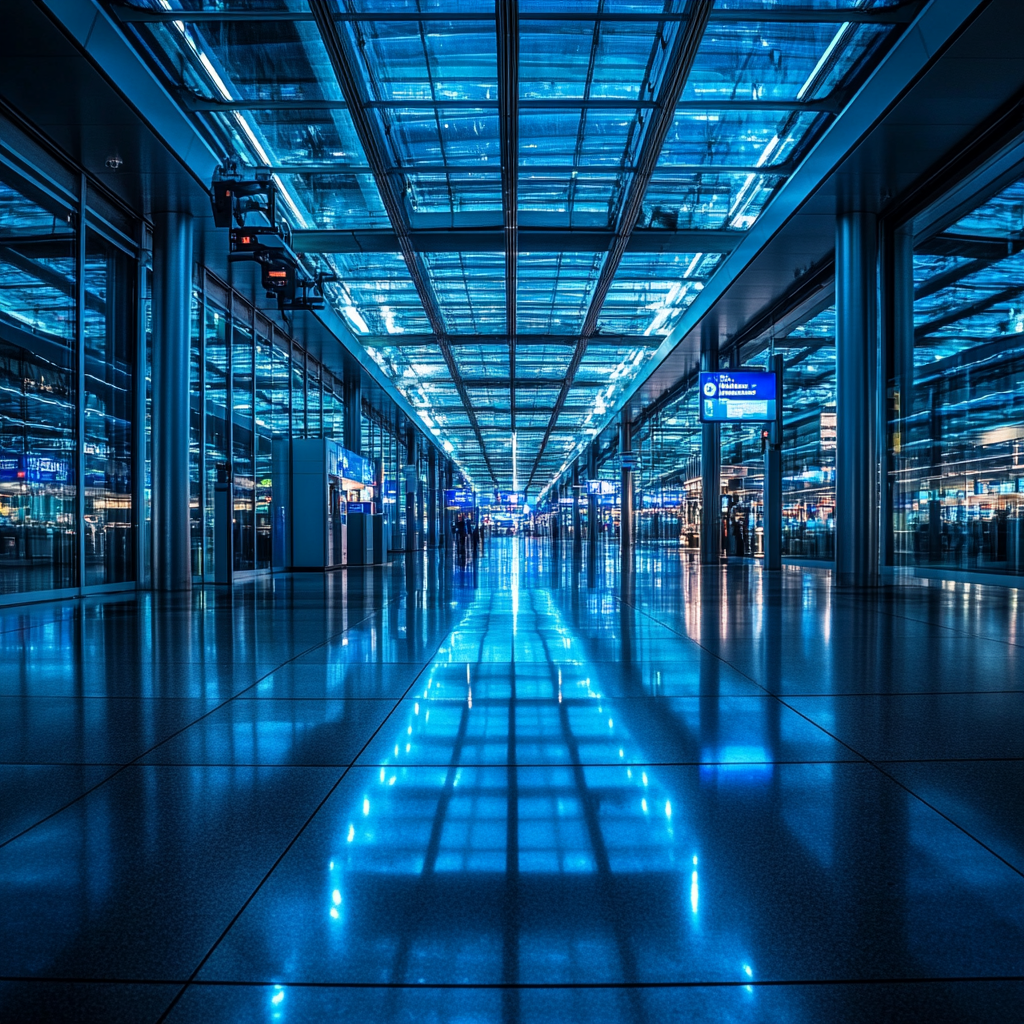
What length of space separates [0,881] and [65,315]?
565 inches

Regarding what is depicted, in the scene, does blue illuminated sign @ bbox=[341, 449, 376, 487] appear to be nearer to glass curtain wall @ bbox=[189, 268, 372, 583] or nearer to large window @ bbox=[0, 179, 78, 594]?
glass curtain wall @ bbox=[189, 268, 372, 583]

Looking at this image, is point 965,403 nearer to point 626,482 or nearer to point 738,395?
point 738,395

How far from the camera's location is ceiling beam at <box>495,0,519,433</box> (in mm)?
11451

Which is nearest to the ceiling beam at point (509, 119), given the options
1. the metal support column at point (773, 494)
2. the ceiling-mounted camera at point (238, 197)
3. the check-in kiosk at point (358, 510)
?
the ceiling-mounted camera at point (238, 197)

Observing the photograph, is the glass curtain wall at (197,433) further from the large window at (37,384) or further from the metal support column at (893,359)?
the metal support column at (893,359)

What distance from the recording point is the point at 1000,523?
61.5ft

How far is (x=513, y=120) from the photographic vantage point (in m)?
14.0

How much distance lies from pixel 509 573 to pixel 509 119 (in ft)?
40.5

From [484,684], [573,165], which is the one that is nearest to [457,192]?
[573,165]

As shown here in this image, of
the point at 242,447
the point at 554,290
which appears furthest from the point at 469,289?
the point at 242,447

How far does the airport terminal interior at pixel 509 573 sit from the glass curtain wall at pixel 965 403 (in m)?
0.10

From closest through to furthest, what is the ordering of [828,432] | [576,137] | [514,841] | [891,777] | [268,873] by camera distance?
[268,873], [514,841], [891,777], [576,137], [828,432]

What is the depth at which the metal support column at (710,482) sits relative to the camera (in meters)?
29.1

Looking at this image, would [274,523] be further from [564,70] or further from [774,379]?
[564,70]
